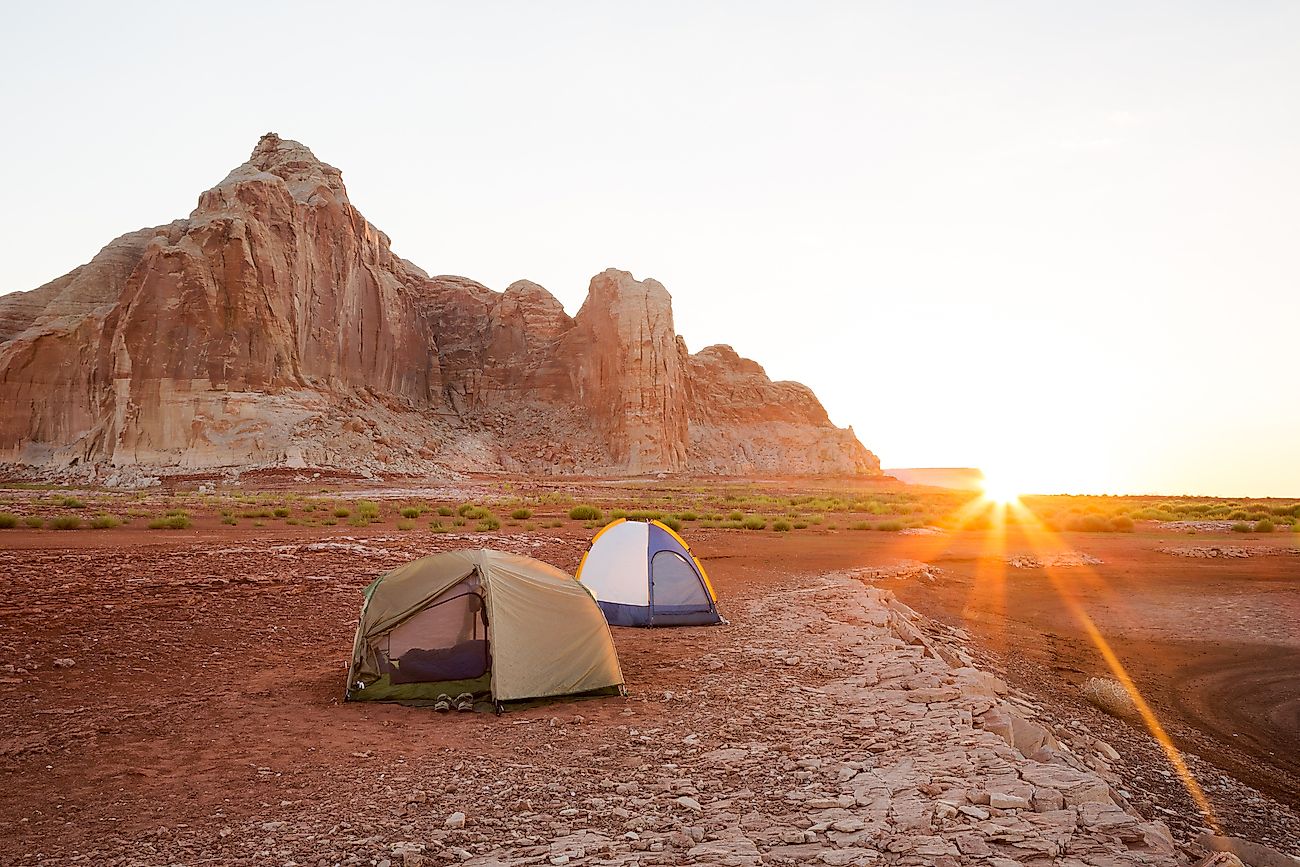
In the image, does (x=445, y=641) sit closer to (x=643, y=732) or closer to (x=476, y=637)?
(x=476, y=637)

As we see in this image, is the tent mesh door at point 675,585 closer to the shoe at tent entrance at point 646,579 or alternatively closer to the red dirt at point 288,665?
the shoe at tent entrance at point 646,579

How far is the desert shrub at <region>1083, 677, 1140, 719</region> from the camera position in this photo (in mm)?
9430

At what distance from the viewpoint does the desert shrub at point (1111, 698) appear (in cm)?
943

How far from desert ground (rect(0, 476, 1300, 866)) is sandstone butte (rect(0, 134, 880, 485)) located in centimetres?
4927

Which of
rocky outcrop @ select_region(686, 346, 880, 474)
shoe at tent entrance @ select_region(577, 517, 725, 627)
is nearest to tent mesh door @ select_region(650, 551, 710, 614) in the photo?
shoe at tent entrance @ select_region(577, 517, 725, 627)

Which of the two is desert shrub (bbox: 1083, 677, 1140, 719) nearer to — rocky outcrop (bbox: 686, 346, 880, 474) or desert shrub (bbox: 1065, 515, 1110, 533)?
desert shrub (bbox: 1065, 515, 1110, 533)

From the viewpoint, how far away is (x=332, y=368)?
75.2 metres

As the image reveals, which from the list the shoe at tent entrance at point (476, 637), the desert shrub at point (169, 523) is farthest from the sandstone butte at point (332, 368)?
the shoe at tent entrance at point (476, 637)

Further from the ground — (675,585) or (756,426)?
(756,426)

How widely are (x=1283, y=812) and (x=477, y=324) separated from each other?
105m

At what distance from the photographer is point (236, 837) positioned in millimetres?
5449

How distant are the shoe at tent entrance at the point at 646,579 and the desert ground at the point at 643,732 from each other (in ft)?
2.00

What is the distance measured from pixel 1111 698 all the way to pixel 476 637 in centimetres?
744

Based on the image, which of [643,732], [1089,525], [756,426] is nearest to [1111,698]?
[643,732]
